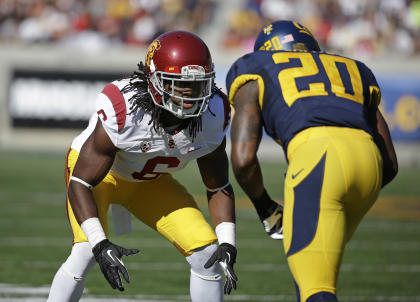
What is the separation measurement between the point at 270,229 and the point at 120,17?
1440 centimetres

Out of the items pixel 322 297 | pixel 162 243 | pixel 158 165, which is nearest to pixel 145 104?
pixel 158 165

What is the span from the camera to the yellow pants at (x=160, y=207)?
396 centimetres

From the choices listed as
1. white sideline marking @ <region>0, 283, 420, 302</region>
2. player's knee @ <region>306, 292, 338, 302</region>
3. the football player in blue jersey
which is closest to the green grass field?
white sideline marking @ <region>0, 283, 420, 302</region>

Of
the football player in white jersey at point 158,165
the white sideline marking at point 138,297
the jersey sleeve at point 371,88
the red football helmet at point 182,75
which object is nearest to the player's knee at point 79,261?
the football player in white jersey at point 158,165

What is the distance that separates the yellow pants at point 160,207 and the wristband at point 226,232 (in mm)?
56

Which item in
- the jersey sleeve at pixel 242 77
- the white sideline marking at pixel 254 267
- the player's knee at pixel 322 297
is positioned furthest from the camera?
the white sideline marking at pixel 254 267

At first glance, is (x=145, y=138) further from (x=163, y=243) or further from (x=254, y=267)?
(x=163, y=243)

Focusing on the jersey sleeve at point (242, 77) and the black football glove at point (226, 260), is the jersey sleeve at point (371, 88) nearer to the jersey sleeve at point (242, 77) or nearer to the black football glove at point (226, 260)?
the jersey sleeve at point (242, 77)

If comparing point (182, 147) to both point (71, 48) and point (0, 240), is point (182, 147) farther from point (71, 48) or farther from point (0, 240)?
point (71, 48)

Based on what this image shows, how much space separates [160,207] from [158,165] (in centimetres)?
23

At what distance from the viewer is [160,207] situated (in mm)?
4129

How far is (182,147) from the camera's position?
3951 millimetres

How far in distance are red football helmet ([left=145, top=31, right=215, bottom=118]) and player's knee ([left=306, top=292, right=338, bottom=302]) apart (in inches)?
44.7

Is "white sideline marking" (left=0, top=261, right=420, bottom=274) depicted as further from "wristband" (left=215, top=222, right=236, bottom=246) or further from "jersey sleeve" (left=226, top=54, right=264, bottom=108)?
"jersey sleeve" (left=226, top=54, right=264, bottom=108)
